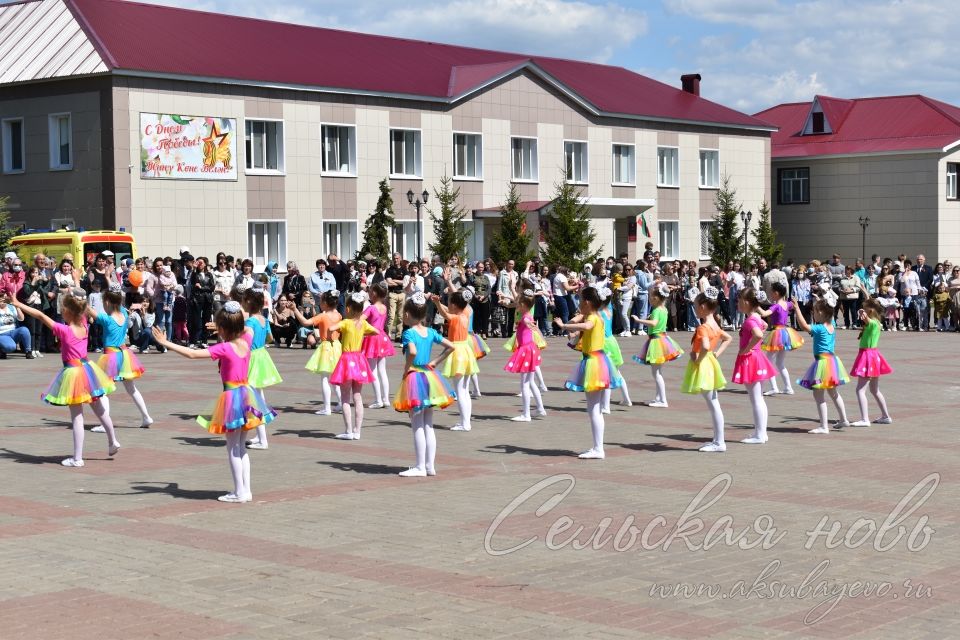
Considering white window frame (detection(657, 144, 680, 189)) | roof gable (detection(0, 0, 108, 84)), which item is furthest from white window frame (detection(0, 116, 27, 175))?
white window frame (detection(657, 144, 680, 189))

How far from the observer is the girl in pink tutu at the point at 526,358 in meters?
15.9

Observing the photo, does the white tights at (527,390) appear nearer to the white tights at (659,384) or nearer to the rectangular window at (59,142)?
the white tights at (659,384)

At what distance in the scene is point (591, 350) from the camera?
13203mm

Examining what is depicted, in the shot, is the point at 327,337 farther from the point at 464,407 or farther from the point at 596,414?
the point at 596,414

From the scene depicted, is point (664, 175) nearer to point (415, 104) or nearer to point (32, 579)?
point (415, 104)

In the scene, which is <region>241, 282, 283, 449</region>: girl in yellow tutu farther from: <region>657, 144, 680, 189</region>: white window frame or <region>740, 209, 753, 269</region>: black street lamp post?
<region>740, 209, 753, 269</region>: black street lamp post

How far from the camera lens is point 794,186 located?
64.6 m

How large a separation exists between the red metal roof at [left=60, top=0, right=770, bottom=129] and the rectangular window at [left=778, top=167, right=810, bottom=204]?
11.2 m

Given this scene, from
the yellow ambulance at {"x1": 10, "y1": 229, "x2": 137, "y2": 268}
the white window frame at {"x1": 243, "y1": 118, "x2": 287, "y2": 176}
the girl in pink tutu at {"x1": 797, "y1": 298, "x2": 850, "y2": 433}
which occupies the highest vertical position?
the white window frame at {"x1": 243, "y1": 118, "x2": 287, "y2": 176}

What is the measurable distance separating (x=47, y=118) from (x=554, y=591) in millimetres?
33855

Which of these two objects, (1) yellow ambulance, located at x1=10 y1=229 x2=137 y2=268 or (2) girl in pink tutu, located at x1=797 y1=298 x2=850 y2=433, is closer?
(2) girl in pink tutu, located at x1=797 y1=298 x2=850 y2=433

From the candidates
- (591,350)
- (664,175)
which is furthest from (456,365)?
(664,175)

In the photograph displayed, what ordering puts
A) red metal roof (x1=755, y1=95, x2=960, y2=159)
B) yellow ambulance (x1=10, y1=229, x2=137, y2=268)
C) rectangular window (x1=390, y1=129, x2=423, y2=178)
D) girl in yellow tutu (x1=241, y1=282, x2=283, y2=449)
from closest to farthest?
girl in yellow tutu (x1=241, y1=282, x2=283, y2=449), yellow ambulance (x1=10, y1=229, x2=137, y2=268), rectangular window (x1=390, y1=129, x2=423, y2=178), red metal roof (x1=755, y1=95, x2=960, y2=159)

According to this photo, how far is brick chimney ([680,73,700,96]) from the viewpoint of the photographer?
60.8 m
